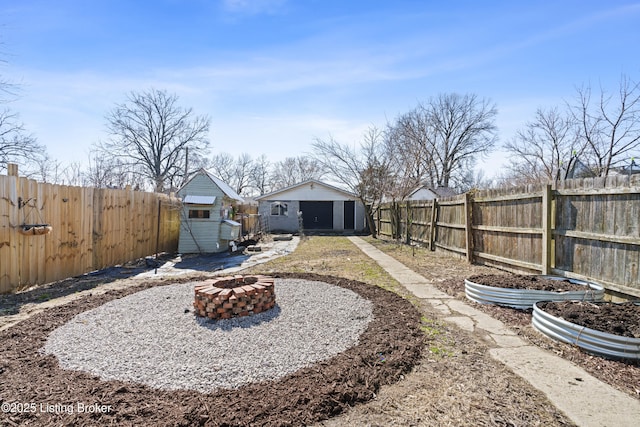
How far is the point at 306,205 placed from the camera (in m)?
21.1

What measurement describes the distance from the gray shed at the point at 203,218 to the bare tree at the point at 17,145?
7.95 meters

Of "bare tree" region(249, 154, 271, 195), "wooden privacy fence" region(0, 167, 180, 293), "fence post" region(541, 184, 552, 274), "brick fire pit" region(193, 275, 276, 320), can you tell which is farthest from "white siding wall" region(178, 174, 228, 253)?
"bare tree" region(249, 154, 271, 195)

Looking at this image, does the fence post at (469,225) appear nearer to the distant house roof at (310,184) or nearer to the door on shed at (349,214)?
the distant house roof at (310,184)

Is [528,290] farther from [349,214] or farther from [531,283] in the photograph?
[349,214]

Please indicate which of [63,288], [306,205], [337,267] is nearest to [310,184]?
[306,205]

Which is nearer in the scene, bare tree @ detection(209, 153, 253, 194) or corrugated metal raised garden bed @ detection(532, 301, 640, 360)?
corrugated metal raised garden bed @ detection(532, 301, 640, 360)

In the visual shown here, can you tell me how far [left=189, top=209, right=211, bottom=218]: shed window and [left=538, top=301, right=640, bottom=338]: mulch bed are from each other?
343 inches

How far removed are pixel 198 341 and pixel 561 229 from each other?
17.6 ft

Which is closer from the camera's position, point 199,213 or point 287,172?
point 199,213

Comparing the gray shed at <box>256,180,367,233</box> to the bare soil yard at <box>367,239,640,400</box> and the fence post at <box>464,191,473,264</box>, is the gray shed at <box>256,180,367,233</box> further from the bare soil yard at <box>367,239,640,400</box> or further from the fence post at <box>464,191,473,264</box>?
the bare soil yard at <box>367,239,640,400</box>

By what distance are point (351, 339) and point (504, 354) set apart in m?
1.36

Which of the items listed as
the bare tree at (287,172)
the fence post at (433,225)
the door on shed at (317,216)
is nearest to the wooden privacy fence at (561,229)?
the fence post at (433,225)

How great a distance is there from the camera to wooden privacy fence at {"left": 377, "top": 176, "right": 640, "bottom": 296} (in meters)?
3.76

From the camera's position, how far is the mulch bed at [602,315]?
2668mm
